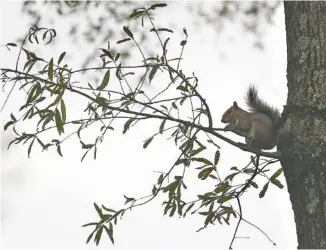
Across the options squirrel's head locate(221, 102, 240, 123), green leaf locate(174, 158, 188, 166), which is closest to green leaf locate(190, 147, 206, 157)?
green leaf locate(174, 158, 188, 166)

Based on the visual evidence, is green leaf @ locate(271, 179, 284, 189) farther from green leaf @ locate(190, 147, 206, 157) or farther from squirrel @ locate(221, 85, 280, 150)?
squirrel @ locate(221, 85, 280, 150)

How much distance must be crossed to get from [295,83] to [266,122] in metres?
0.83

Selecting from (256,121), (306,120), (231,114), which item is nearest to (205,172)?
(306,120)

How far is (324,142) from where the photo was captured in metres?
1.67

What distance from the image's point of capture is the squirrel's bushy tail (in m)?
2.64

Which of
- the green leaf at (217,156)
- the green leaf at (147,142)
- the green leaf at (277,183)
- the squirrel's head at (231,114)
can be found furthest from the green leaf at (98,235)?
the squirrel's head at (231,114)

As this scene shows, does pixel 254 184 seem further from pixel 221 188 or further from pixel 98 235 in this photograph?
pixel 98 235

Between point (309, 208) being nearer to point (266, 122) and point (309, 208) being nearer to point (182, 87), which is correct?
point (182, 87)

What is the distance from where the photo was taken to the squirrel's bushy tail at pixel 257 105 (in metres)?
2.64

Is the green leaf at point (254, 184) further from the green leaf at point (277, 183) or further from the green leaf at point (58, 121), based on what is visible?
the green leaf at point (58, 121)

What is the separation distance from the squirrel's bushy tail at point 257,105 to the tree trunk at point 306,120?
2.60ft

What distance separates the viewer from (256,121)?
8.58 feet

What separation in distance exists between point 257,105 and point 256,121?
127 mm

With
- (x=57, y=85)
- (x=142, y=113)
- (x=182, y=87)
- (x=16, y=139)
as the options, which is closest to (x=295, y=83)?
(x=182, y=87)
